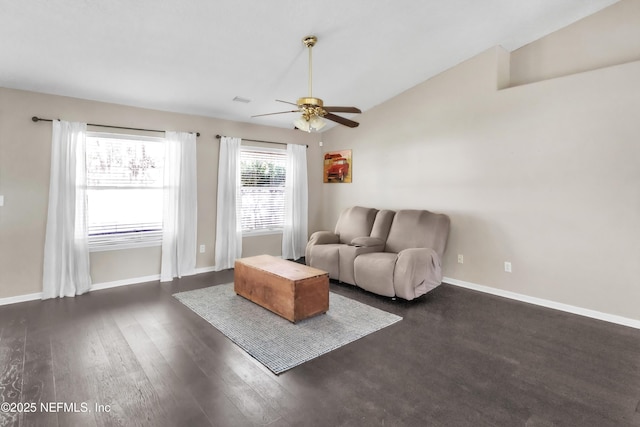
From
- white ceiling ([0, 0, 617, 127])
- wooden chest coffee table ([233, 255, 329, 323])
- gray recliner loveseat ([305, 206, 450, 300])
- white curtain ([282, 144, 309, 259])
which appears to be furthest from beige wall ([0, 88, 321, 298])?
gray recliner loveseat ([305, 206, 450, 300])

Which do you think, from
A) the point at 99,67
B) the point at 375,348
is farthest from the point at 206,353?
the point at 99,67

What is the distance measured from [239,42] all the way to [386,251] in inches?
123

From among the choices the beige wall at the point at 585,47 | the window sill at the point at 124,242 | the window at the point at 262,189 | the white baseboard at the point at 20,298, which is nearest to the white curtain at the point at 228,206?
the window at the point at 262,189

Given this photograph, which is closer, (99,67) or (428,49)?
(99,67)

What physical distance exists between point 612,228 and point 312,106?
313 centimetres

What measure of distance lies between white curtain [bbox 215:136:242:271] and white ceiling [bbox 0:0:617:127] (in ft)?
2.82

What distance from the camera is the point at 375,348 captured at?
253cm

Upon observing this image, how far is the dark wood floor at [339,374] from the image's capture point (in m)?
1.76

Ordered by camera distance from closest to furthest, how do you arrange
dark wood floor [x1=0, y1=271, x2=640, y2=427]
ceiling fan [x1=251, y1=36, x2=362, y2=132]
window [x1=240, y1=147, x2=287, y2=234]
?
dark wood floor [x1=0, y1=271, x2=640, y2=427]
ceiling fan [x1=251, y1=36, x2=362, y2=132]
window [x1=240, y1=147, x2=287, y2=234]

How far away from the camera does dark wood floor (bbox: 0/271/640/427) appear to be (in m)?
1.76

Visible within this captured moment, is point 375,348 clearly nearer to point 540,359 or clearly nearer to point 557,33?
point 540,359

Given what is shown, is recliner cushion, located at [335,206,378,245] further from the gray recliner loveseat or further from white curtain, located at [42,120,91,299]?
white curtain, located at [42,120,91,299]

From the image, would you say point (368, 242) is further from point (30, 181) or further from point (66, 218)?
point (30, 181)

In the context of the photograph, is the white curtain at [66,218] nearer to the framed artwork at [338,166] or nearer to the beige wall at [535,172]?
the framed artwork at [338,166]
